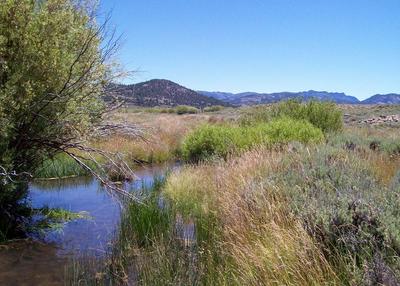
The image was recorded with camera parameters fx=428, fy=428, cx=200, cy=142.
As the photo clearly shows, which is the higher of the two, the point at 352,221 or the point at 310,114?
the point at 310,114

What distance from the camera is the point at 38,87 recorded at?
731 cm

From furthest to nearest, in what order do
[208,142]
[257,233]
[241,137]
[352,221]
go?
1. [208,142]
2. [241,137]
3. [257,233]
4. [352,221]

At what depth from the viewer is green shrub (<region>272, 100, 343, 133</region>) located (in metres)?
18.6

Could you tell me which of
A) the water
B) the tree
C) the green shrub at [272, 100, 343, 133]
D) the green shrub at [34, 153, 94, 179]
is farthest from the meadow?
the green shrub at [272, 100, 343, 133]

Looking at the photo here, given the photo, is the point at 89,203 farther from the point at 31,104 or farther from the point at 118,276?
the point at 118,276

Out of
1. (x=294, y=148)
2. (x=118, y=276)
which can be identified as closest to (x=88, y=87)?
(x=118, y=276)

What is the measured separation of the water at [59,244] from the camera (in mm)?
6128

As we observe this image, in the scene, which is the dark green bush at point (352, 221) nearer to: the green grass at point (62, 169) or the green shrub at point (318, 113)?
the green grass at point (62, 169)

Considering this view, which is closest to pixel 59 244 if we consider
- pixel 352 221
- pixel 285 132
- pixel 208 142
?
pixel 352 221

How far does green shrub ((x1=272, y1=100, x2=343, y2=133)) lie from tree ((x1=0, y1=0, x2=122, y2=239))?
39.8ft

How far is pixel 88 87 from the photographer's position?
8.38m

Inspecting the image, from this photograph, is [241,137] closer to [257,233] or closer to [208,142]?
[208,142]

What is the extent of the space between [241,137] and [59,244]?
8.13 meters

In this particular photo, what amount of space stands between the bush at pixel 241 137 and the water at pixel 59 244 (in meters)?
4.21
